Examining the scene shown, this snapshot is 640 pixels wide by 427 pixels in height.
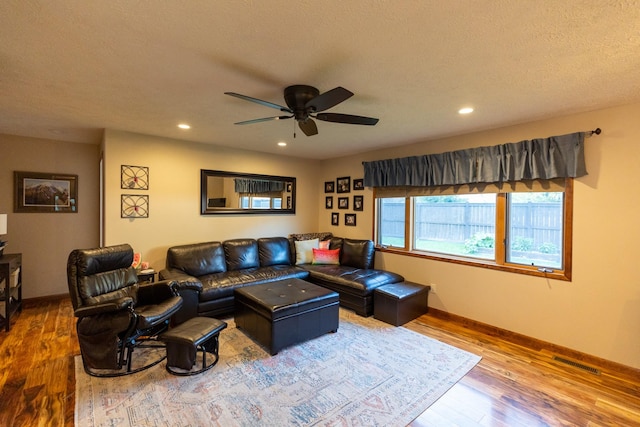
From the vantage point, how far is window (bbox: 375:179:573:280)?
10.2 ft

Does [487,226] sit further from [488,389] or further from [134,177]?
[134,177]

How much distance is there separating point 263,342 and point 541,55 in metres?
3.23

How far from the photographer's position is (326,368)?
260 centimetres

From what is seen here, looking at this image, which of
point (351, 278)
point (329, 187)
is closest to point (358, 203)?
point (329, 187)

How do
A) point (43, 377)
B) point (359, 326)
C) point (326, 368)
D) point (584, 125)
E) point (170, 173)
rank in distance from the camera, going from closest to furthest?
point (43, 377) < point (326, 368) < point (584, 125) < point (359, 326) < point (170, 173)

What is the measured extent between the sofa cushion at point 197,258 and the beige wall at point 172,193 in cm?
27

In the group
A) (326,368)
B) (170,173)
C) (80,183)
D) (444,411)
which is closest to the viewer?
(444,411)

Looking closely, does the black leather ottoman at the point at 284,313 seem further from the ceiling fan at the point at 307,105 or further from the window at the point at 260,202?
the window at the point at 260,202

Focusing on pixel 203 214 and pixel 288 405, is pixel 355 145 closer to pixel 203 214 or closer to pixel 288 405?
pixel 203 214

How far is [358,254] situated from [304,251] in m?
0.96

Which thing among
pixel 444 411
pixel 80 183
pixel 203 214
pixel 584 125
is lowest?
pixel 444 411

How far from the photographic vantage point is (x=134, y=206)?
390 cm

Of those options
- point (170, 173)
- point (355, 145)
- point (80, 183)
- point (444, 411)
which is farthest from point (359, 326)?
point (80, 183)

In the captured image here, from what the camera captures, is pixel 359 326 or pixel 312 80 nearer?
pixel 312 80
